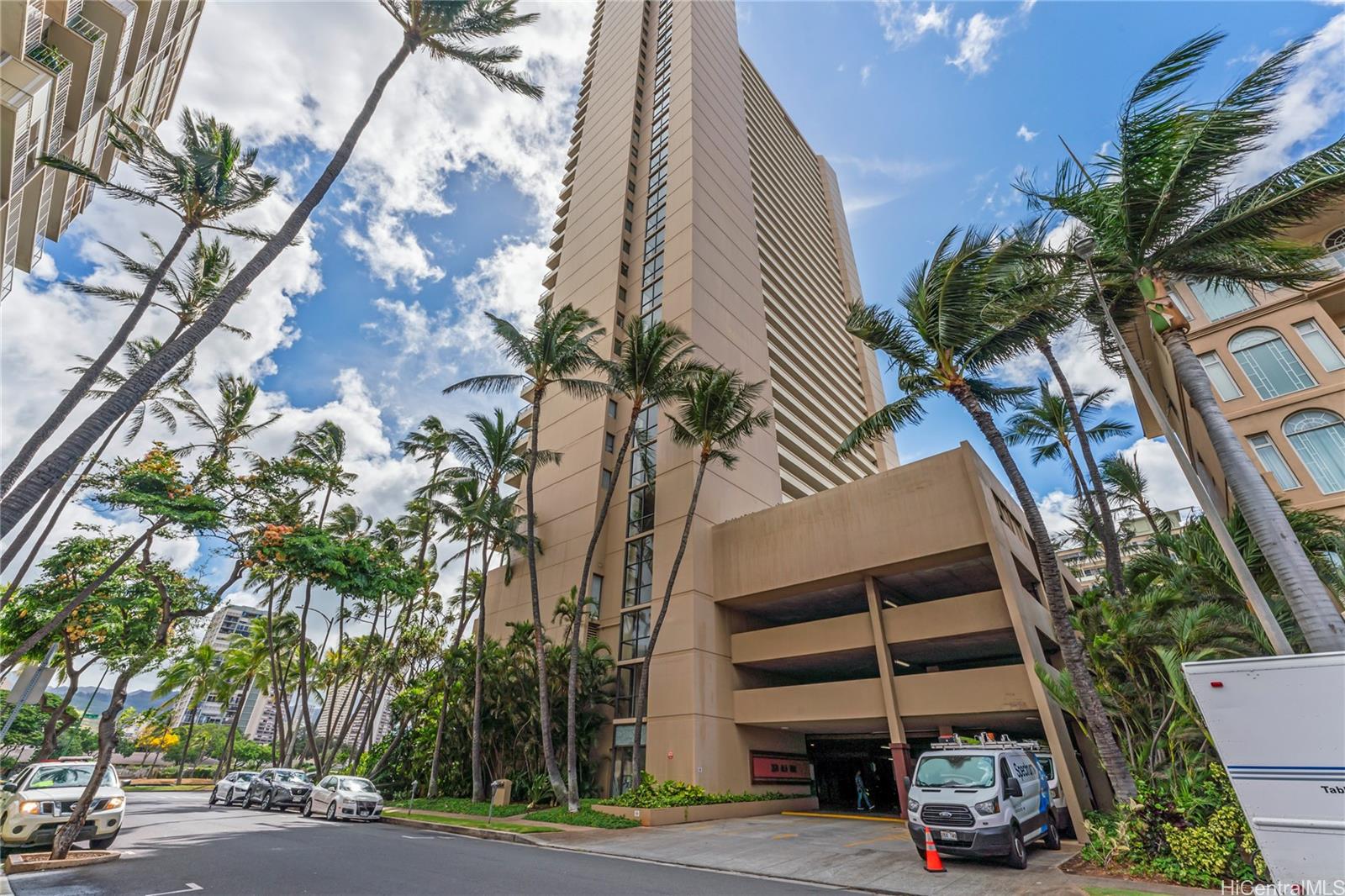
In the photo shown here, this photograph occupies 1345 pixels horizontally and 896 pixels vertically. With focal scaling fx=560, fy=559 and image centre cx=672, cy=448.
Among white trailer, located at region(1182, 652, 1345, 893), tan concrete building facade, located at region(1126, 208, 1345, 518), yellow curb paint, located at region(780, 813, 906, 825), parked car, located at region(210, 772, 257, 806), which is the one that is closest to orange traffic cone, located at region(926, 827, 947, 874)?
white trailer, located at region(1182, 652, 1345, 893)

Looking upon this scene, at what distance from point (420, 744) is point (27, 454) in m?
19.9

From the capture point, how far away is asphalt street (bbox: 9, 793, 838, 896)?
7.89 m

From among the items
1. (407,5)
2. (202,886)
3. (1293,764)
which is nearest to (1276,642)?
(1293,764)

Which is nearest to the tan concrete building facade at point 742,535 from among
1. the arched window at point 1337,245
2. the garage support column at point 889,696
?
the garage support column at point 889,696

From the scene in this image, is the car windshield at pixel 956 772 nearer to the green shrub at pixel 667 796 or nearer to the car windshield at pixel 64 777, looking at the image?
Answer: the green shrub at pixel 667 796

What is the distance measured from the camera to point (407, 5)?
12.7m

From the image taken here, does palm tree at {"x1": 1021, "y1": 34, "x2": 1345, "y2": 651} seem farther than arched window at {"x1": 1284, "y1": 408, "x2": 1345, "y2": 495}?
No

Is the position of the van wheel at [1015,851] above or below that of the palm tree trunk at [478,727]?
below

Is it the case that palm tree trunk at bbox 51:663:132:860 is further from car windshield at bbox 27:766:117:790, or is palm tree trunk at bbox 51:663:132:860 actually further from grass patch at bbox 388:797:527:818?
grass patch at bbox 388:797:527:818

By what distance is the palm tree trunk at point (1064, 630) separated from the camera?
10.7m

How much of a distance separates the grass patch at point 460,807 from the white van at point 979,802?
45.7 feet

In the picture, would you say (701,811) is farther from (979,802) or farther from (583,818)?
(979,802)

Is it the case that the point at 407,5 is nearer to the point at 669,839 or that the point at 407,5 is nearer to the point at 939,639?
the point at 669,839

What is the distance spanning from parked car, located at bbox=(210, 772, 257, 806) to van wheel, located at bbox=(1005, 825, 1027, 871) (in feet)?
92.2
